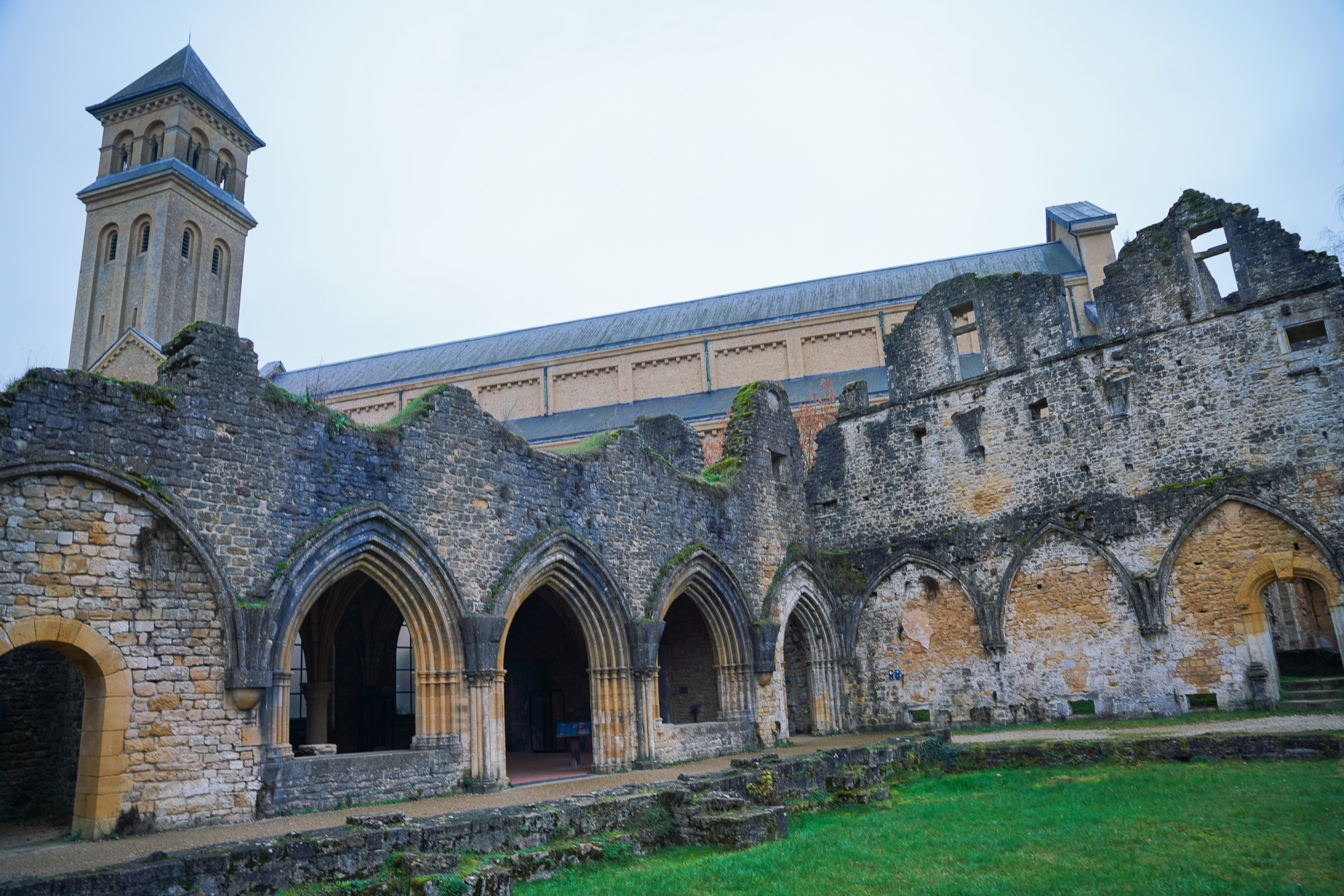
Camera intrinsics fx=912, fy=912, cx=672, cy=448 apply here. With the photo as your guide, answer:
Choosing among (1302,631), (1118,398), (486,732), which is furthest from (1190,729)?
(1302,631)

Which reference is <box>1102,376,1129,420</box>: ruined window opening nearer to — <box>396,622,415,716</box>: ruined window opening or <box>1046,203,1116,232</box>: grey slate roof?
<box>396,622,415,716</box>: ruined window opening

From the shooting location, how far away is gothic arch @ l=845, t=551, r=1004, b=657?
55.0 ft

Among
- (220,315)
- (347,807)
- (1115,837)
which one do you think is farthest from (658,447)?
(220,315)

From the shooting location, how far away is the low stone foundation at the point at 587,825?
6.17m

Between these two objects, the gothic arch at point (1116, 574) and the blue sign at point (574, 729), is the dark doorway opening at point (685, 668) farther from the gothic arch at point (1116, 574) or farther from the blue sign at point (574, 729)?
the gothic arch at point (1116, 574)

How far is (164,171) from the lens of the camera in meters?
42.7

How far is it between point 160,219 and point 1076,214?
40480mm

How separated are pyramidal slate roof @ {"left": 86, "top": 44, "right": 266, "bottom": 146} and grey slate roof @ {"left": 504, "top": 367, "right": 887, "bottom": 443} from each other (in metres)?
25.3

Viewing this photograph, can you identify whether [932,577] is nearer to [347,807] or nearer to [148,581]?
[347,807]

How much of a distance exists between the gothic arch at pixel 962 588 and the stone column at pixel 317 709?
32.7ft

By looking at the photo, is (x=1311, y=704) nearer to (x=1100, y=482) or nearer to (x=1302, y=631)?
(x=1100, y=482)

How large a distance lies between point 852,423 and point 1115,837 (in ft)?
42.7

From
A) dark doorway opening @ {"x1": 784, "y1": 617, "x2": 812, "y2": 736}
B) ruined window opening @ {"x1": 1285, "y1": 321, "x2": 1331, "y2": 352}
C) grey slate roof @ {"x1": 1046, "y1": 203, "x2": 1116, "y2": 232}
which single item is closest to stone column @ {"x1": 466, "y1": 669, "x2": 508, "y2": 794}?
dark doorway opening @ {"x1": 784, "y1": 617, "x2": 812, "y2": 736}

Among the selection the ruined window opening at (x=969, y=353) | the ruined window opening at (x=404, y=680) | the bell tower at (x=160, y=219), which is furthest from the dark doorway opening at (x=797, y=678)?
the bell tower at (x=160, y=219)
